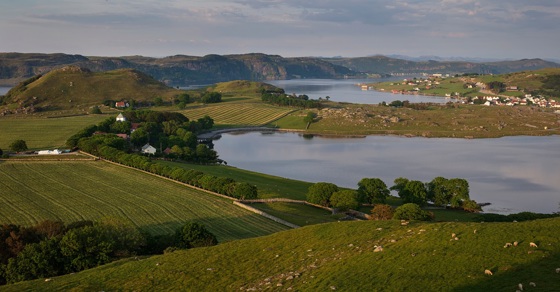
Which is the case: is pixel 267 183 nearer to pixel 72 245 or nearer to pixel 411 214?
pixel 411 214

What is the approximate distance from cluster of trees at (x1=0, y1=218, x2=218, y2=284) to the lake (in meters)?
42.7

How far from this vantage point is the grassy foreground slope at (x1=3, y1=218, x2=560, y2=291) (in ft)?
61.5

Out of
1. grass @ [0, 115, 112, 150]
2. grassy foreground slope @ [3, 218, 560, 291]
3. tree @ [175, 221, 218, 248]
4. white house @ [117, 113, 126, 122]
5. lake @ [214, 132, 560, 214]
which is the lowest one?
lake @ [214, 132, 560, 214]

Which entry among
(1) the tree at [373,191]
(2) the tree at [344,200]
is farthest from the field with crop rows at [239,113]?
(2) the tree at [344,200]

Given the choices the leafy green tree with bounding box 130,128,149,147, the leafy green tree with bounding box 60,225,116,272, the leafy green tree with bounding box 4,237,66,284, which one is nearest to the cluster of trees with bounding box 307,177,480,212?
the leafy green tree with bounding box 60,225,116,272

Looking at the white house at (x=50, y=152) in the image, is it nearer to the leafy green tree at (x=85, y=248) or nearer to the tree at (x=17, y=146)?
the tree at (x=17, y=146)

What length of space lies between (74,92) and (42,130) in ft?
237

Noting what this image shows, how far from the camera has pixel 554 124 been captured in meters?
143

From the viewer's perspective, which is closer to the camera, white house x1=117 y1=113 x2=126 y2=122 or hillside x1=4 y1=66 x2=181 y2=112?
white house x1=117 y1=113 x2=126 y2=122

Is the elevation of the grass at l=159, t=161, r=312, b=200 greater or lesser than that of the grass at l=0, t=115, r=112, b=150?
lesser

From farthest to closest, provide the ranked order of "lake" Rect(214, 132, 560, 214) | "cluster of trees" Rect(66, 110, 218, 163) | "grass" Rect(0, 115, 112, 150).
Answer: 1. "grass" Rect(0, 115, 112, 150)
2. "cluster of trees" Rect(66, 110, 218, 163)
3. "lake" Rect(214, 132, 560, 214)

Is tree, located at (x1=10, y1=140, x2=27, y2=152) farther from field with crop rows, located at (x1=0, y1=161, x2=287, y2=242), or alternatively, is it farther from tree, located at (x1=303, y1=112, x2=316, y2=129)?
tree, located at (x1=303, y1=112, x2=316, y2=129)

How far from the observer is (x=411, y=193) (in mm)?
59875

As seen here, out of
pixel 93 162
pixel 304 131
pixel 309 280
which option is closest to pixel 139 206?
pixel 93 162
